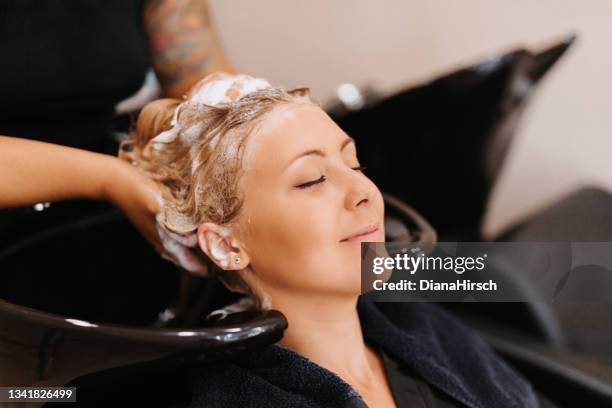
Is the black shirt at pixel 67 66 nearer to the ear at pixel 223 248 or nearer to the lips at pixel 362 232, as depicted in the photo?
the ear at pixel 223 248

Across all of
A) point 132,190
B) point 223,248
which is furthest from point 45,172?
point 223,248

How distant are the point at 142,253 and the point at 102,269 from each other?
70mm

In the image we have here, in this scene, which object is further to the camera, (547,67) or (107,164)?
(547,67)

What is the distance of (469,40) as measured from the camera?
1510 mm

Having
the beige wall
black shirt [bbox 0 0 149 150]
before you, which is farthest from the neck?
the beige wall

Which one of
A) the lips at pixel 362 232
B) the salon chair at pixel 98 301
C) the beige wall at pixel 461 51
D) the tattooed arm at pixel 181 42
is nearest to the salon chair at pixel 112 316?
the salon chair at pixel 98 301

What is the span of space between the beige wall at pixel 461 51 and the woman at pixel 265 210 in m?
0.66

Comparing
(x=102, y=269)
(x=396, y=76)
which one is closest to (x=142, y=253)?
(x=102, y=269)

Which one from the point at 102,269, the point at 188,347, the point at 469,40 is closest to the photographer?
the point at 188,347

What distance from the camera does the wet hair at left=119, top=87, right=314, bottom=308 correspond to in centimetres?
71

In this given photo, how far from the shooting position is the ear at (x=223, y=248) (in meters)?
0.73

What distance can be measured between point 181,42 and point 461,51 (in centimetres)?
82

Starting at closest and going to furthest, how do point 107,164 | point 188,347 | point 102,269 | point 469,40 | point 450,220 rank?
1. point 188,347
2. point 107,164
3. point 102,269
4. point 450,220
5. point 469,40

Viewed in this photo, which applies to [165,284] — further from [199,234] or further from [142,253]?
[199,234]
